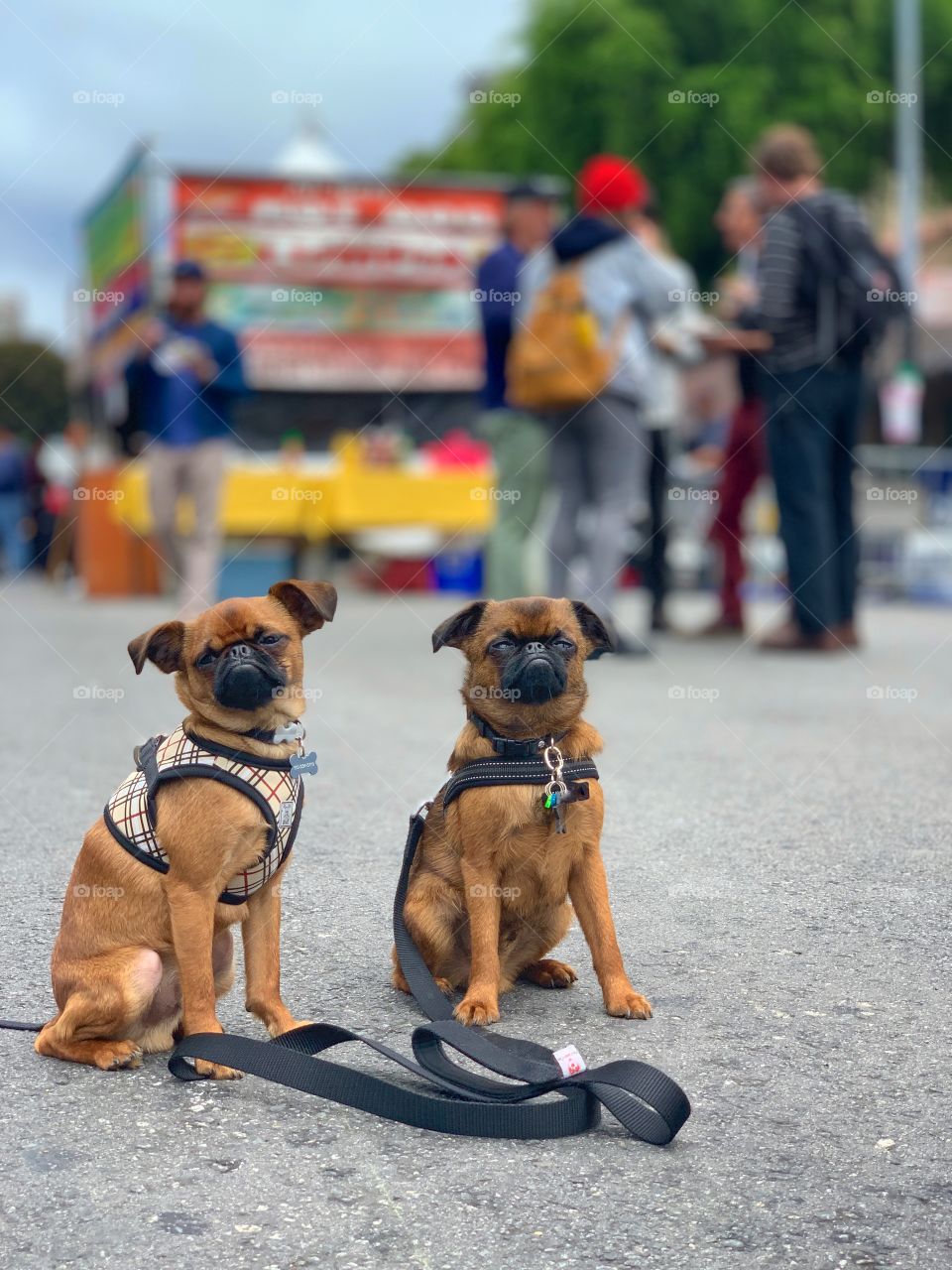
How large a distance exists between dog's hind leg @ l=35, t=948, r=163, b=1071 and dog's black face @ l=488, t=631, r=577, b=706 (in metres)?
0.96

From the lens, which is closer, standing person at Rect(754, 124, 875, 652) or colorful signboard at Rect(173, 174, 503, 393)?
standing person at Rect(754, 124, 875, 652)

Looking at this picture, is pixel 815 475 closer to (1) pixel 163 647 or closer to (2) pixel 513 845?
(2) pixel 513 845

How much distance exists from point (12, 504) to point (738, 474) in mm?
15710

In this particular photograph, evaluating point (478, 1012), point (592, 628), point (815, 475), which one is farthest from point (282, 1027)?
point (815, 475)

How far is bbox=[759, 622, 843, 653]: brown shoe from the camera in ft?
33.4

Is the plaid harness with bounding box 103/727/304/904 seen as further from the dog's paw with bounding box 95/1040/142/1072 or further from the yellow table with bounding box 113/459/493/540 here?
the yellow table with bounding box 113/459/493/540

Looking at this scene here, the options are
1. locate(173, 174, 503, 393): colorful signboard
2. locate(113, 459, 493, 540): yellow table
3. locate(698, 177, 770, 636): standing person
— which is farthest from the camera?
locate(173, 174, 503, 393): colorful signboard

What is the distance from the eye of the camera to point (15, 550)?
23.8 m

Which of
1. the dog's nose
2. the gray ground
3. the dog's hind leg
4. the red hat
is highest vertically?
the red hat

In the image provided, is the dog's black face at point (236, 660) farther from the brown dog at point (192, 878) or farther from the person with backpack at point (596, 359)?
the person with backpack at point (596, 359)

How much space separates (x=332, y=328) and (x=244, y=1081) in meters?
18.8

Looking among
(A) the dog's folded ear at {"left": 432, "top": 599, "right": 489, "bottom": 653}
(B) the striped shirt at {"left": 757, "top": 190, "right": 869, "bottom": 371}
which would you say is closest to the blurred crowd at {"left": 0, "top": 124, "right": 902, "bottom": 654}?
(B) the striped shirt at {"left": 757, "top": 190, "right": 869, "bottom": 371}

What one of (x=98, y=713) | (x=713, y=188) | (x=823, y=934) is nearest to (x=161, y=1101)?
(x=823, y=934)

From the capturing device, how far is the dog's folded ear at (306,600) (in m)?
3.47
